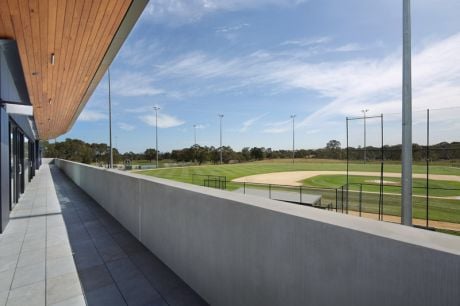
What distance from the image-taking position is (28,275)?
3.11m

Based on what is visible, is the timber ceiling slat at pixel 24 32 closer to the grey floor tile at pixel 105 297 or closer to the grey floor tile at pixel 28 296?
the grey floor tile at pixel 28 296

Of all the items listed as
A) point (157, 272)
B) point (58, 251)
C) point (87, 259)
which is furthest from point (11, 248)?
point (157, 272)

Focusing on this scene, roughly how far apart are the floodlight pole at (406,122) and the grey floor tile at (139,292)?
3.45 m

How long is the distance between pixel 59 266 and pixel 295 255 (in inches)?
132

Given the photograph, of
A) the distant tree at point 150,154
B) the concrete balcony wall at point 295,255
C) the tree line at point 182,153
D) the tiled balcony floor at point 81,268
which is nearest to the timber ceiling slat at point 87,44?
the concrete balcony wall at point 295,255

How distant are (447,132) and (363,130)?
2.05 meters

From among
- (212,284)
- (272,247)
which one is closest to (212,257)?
(212,284)

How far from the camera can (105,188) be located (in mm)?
6543

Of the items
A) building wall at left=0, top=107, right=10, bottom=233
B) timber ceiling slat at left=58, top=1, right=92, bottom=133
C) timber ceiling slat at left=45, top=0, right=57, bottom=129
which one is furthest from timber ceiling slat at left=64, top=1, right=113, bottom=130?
building wall at left=0, top=107, right=10, bottom=233

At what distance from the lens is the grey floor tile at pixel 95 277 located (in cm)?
287

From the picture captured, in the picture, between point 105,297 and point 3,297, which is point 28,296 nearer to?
point 3,297

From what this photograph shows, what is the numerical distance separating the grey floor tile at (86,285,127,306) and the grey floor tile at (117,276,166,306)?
0.06 metres

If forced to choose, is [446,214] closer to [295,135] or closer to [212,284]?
[212,284]

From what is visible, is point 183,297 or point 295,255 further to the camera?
point 183,297
